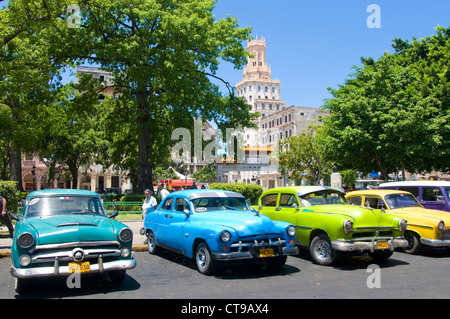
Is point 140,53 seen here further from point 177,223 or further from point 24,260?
point 24,260

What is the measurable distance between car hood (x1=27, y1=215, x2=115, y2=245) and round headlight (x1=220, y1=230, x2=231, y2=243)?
2.05m

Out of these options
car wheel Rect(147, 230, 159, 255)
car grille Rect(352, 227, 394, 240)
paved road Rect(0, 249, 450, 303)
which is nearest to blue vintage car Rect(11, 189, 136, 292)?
paved road Rect(0, 249, 450, 303)

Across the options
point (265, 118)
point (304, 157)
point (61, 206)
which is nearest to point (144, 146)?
point (61, 206)

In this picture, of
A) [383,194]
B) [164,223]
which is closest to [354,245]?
[383,194]

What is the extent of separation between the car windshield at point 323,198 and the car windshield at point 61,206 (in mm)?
5112

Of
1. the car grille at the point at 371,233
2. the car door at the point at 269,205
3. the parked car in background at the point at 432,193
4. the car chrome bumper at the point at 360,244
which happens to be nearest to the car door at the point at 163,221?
the car door at the point at 269,205

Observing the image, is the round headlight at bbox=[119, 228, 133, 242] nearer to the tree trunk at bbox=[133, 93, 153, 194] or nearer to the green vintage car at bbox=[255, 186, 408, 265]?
the green vintage car at bbox=[255, 186, 408, 265]

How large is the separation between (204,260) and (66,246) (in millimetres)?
2851

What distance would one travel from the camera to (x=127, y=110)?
29.4 m

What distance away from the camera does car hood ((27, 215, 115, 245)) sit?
6.39 m

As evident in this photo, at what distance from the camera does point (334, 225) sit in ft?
28.8

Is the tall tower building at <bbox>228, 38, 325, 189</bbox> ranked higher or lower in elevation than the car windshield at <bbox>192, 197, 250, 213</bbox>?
higher

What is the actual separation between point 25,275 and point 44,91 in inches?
784
